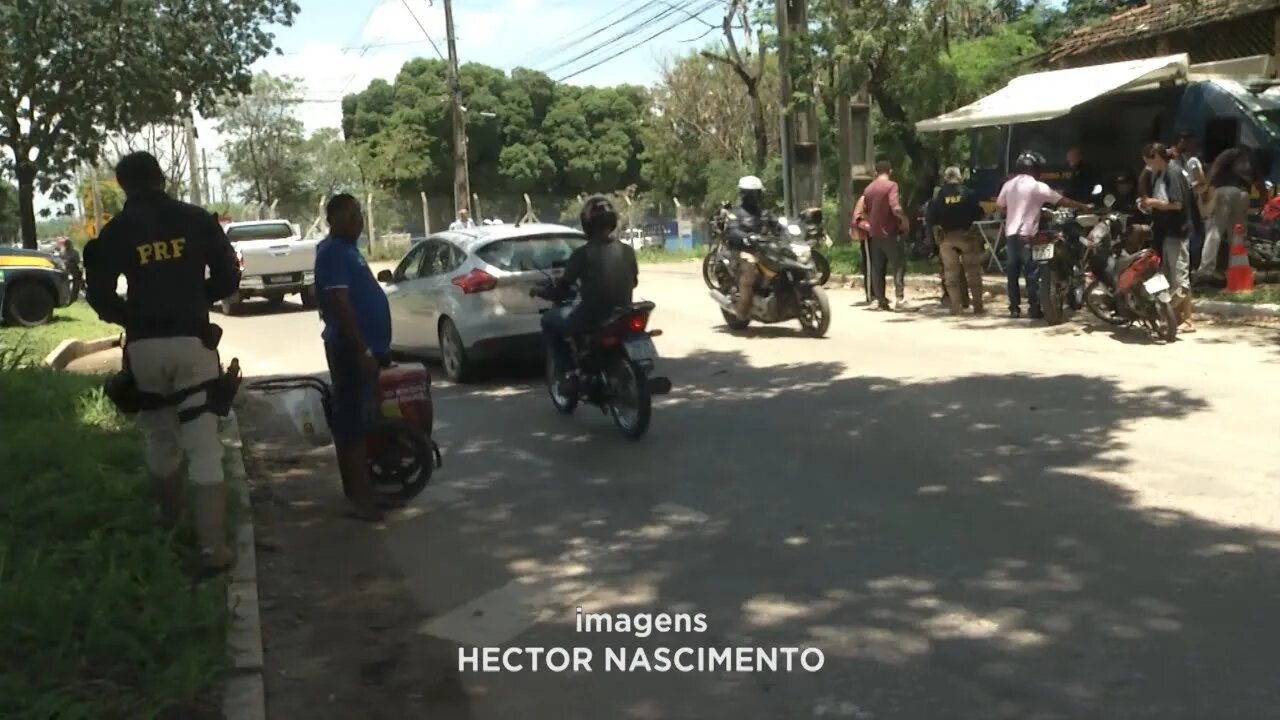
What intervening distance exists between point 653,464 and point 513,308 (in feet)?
13.0

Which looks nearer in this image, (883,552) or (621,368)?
(883,552)

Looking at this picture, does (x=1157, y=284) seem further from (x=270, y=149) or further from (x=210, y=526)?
(x=270, y=149)

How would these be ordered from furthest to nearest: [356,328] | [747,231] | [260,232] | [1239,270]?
[260,232], [1239,270], [747,231], [356,328]

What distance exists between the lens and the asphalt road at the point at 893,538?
4629 millimetres

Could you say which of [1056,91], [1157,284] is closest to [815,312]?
[1157,284]

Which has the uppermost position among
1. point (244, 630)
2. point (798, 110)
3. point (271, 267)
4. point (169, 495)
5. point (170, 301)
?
point (798, 110)

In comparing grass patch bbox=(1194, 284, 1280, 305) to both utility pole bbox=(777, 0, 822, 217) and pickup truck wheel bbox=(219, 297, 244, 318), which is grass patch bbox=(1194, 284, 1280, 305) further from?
pickup truck wheel bbox=(219, 297, 244, 318)

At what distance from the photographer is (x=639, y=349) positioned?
8.88m

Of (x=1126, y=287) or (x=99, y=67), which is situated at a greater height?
(x=99, y=67)

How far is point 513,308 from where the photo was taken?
1194 centimetres

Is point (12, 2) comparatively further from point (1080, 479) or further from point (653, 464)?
point (1080, 479)

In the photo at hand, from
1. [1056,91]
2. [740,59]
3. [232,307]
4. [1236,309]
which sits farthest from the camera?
[740,59]

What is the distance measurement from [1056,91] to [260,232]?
14079 mm

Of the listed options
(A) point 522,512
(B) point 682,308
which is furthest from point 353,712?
(B) point 682,308
